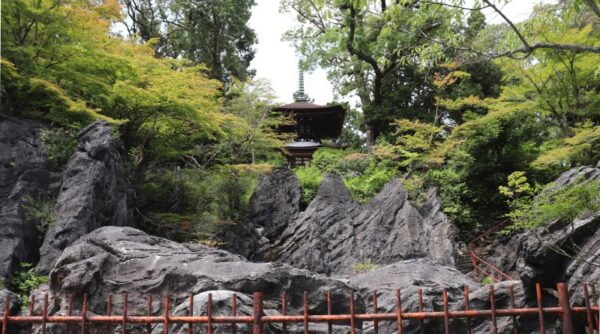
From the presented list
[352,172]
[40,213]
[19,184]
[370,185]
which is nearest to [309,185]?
[370,185]

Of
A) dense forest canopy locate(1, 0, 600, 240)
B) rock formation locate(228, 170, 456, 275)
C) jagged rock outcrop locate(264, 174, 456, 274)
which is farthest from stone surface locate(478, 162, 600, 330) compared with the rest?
jagged rock outcrop locate(264, 174, 456, 274)

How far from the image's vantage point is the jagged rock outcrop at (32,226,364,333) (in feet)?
21.1

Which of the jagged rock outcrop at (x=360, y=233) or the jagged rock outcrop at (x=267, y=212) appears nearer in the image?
the jagged rock outcrop at (x=360, y=233)

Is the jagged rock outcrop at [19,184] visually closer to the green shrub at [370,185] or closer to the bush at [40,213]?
the bush at [40,213]

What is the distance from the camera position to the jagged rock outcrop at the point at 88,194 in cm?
915

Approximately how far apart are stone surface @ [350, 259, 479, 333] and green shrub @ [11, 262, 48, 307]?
584cm

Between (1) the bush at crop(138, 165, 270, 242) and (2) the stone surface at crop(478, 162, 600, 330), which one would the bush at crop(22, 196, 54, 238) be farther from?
(2) the stone surface at crop(478, 162, 600, 330)

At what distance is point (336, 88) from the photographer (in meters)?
24.7

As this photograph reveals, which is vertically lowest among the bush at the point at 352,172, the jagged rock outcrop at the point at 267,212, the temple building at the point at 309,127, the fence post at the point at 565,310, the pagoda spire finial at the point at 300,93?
the fence post at the point at 565,310

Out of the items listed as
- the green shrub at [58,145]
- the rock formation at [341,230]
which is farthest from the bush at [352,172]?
the green shrub at [58,145]

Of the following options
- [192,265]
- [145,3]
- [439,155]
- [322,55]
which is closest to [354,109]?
[322,55]

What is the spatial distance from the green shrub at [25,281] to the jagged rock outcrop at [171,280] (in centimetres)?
193

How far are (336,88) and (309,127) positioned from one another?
2.54m

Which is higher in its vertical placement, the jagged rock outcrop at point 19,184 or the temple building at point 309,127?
the temple building at point 309,127
